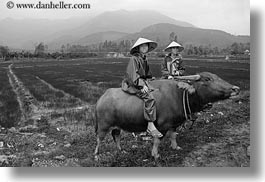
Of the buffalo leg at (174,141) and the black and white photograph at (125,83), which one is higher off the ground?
the black and white photograph at (125,83)

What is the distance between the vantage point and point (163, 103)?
11.0ft

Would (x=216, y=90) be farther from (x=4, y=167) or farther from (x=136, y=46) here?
(x=4, y=167)

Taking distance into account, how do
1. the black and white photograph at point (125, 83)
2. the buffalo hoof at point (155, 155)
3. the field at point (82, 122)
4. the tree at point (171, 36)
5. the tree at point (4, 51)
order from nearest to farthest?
the black and white photograph at point (125, 83)
the buffalo hoof at point (155, 155)
the field at point (82, 122)
the tree at point (171, 36)
the tree at point (4, 51)

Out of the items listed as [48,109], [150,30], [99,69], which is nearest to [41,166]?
[48,109]

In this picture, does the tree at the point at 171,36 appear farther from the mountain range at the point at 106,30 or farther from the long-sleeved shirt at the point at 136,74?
the long-sleeved shirt at the point at 136,74

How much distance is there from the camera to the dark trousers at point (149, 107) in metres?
3.27

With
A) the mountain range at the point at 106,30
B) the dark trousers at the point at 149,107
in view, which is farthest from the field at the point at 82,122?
the dark trousers at the point at 149,107

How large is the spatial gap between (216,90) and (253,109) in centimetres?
71

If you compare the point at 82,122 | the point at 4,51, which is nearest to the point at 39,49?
the point at 4,51

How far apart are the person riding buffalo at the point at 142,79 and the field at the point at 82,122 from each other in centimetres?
21

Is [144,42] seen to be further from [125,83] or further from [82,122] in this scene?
[82,122]

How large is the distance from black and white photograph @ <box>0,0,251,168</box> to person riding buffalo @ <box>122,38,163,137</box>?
0.03 ft

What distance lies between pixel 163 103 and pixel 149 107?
0.17 meters

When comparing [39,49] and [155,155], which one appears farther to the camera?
[39,49]
